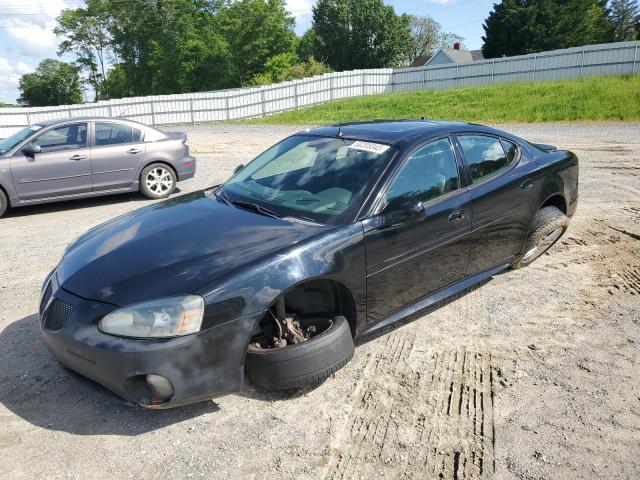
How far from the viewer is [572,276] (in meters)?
5.11

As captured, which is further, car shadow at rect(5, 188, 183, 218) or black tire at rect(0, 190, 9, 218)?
car shadow at rect(5, 188, 183, 218)

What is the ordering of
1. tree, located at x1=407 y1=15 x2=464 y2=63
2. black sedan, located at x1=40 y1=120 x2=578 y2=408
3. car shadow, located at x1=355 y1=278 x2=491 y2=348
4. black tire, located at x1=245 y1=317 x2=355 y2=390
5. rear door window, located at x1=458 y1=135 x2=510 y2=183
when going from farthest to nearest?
tree, located at x1=407 y1=15 x2=464 y2=63, rear door window, located at x1=458 y1=135 x2=510 y2=183, car shadow, located at x1=355 y1=278 x2=491 y2=348, black tire, located at x1=245 y1=317 x2=355 y2=390, black sedan, located at x1=40 y1=120 x2=578 y2=408

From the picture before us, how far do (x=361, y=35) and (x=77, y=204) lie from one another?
4729 cm

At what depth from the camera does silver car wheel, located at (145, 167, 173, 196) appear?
9148mm

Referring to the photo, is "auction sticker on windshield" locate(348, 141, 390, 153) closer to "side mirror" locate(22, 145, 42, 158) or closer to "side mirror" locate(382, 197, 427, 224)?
"side mirror" locate(382, 197, 427, 224)

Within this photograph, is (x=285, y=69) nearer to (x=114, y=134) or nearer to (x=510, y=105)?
(x=510, y=105)

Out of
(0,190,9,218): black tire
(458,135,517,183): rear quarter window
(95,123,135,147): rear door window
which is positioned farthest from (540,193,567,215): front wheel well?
(0,190,9,218): black tire

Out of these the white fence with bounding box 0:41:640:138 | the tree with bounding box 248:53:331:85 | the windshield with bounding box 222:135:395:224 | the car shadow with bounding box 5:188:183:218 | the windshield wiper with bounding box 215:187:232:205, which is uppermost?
the tree with bounding box 248:53:331:85

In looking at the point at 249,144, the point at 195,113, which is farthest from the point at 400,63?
the point at 249,144

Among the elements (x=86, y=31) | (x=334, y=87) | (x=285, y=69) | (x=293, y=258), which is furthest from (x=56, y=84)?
(x=293, y=258)

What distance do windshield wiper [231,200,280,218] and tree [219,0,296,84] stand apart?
171ft

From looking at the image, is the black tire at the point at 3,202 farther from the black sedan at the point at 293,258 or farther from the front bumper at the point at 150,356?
the front bumper at the point at 150,356

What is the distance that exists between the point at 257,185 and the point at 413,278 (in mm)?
1437

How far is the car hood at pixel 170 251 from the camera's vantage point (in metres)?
2.92
